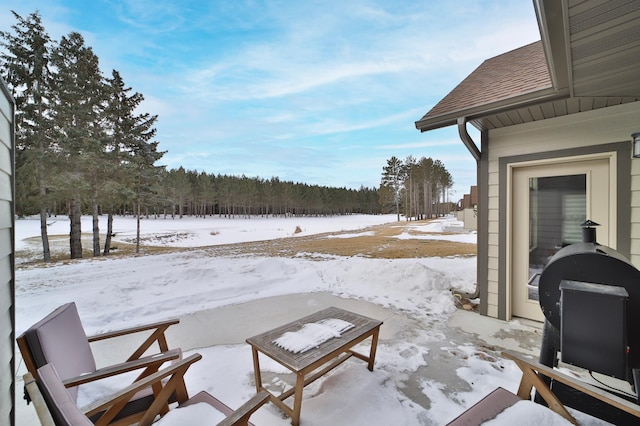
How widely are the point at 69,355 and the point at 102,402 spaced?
21.0 inches

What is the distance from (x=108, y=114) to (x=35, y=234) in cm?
1432

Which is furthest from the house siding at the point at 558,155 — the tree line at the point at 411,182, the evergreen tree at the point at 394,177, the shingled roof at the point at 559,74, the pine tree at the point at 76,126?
the evergreen tree at the point at 394,177

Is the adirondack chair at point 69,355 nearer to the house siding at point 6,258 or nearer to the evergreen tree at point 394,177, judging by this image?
the house siding at point 6,258

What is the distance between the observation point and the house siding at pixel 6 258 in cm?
150

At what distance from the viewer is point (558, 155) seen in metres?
3.35

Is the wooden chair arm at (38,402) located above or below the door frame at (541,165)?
below

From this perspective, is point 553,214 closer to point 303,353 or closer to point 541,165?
point 541,165

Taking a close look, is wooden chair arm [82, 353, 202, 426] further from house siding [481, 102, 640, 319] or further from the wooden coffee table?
house siding [481, 102, 640, 319]

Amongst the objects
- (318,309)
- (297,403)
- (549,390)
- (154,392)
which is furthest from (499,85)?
(154,392)

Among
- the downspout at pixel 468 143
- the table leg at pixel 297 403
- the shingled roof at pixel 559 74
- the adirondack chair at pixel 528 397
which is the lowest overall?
the table leg at pixel 297 403

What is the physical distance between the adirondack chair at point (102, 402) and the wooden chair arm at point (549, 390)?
1531mm

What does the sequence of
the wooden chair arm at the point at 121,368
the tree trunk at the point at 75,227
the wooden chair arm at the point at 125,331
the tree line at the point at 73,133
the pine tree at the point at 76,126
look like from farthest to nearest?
the tree trunk at the point at 75,227, the pine tree at the point at 76,126, the tree line at the point at 73,133, the wooden chair arm at the point at 125,331, the wooden chair arm at the point at 121,368

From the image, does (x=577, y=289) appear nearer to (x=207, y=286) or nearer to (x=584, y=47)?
(x=584, y=47)

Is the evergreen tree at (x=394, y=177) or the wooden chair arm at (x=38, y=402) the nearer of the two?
the wooden chair arm at (x=38, y=402)
